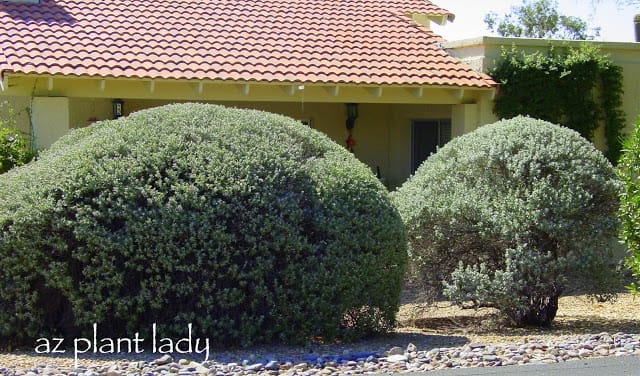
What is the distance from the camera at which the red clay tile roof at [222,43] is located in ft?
45.2

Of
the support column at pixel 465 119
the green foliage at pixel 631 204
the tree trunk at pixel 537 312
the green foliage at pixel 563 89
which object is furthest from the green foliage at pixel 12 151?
the green foliage at pixel 563 89

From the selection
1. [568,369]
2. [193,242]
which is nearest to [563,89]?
[568,369]

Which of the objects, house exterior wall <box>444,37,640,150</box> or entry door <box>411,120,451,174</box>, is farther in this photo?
entry door <box>411,120,451,174</box>

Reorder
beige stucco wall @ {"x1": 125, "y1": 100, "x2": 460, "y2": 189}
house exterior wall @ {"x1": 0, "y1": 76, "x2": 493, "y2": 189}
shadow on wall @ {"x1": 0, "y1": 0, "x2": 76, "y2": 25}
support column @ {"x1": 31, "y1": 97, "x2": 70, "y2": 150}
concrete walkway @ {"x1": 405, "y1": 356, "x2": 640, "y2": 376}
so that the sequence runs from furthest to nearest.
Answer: beige stucco wall @ {"x1": 125, "y1": 100, "x2": 460, "y2": 189}, shadow on wall @ {"x1": 0, "y1": 0, "x2": 76, "y2": 25}, house exterior wall @ {"x1": 0, "y1": 76, "x2": 493, "y2": 189}, support column @ {"x1": 31, "y1": 97, "x2": 70, "y2": 150}, concrete walkway @ {"x1": 405, "y1": 356, "x2": 640, "y2": 376}

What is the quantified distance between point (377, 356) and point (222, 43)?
909cm

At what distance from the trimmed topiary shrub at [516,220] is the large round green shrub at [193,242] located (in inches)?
53.6

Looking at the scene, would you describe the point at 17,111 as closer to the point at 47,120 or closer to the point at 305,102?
the point at 47,120

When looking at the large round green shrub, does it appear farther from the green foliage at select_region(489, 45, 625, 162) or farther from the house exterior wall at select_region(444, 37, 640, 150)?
the house exterior wall at select_region(444, 37, 640, 150)

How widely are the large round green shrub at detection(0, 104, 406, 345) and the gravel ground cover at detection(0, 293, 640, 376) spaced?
0.98 ft

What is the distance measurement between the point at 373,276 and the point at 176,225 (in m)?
1.78

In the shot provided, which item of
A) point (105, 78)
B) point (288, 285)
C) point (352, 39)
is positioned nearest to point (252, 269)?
point (288, 285)

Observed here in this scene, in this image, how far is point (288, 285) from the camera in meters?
7.70

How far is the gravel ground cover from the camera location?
6.72 m

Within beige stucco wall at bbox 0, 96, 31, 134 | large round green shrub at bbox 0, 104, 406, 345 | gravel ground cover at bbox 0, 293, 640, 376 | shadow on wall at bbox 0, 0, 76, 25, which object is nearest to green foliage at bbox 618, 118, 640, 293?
gravel ground cover at bbox 0, 293, 640, 376
